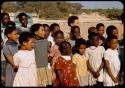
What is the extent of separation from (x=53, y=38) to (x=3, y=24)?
677 mm

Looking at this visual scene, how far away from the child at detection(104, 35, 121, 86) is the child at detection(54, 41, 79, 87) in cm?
44

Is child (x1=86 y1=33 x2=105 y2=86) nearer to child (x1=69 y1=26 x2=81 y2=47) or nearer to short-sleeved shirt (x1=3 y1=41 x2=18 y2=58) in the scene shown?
child (x1=69 y1=26 x2=81 y2=47)

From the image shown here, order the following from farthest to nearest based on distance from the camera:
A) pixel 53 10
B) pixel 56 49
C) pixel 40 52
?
pixel 53 10 → pixel 56 49 → pixel 40 52

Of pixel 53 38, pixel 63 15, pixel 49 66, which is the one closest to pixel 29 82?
pixel 49 66

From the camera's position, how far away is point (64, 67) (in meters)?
5.14

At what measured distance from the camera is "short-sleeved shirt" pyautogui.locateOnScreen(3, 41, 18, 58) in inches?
200

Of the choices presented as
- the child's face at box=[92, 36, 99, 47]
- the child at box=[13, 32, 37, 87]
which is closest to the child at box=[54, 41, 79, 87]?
the child at box=[13, 32, 37, 87]

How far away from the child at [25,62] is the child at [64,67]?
0.98 ft

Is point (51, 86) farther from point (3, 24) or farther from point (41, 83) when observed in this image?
point (3, 24)

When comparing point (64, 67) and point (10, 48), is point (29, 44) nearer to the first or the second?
point (10, 48)

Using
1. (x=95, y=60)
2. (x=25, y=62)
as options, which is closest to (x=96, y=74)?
(x=95, y=60)

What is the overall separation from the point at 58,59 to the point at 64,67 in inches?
4.6

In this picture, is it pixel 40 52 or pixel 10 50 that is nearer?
pixel 10 50

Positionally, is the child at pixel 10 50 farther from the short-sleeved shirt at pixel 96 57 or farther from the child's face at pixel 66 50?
the short-sleeved shirt at pixel 96 57
